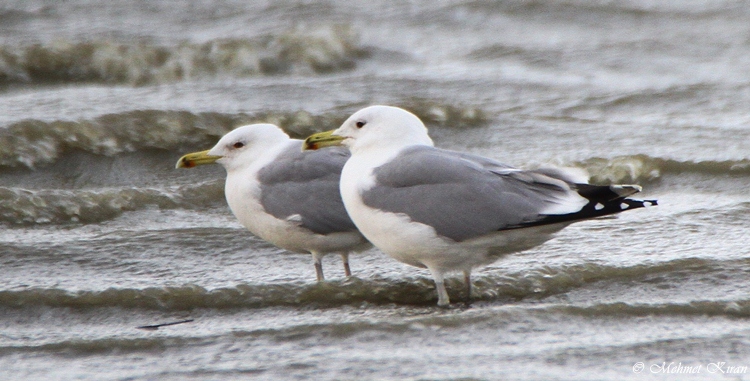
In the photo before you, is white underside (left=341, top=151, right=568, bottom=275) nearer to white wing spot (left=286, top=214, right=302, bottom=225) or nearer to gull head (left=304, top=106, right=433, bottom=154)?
gull head (left=304, top=106, right=433, bottom=154)

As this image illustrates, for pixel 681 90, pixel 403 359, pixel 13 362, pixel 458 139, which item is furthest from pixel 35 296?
pixel 681 90

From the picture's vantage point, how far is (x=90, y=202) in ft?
22.2

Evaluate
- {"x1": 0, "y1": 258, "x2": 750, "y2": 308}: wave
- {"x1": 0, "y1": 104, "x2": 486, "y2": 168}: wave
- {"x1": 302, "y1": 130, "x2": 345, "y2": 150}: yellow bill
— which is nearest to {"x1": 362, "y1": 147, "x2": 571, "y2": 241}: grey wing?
{"x1": 302, "y1": 130, "x2": 345, "y2": 150}: yellow bill

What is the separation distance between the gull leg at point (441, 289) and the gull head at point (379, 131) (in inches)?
26.1

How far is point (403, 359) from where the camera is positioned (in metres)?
4.27

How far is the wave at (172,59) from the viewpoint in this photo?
9.81 meters

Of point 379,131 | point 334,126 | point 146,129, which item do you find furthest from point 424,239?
point 146,129

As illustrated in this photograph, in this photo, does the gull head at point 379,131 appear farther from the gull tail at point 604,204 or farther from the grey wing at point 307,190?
the gull tail at point 604,204

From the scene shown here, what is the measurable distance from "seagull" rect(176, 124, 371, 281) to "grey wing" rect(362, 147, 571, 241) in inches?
21.9

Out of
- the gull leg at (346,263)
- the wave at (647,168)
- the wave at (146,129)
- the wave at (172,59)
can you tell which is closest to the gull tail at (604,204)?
the gull leg at (346,263)

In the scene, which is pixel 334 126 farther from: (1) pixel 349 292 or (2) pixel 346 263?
(1) pixel 349 292

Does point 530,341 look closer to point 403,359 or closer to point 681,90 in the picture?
point 403,359

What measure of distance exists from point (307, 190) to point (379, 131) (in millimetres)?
560

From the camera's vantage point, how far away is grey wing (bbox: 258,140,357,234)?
5.25 metres
